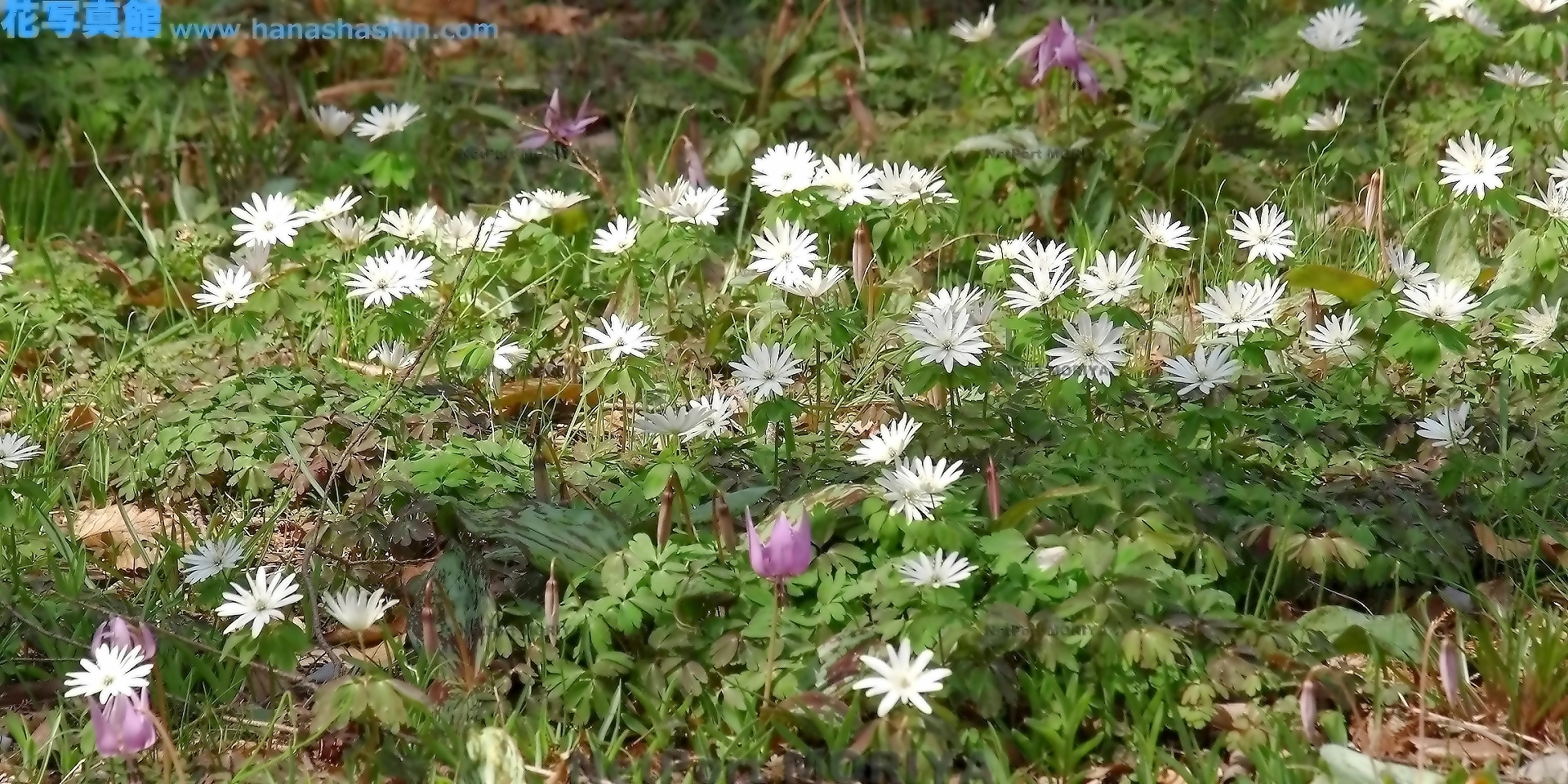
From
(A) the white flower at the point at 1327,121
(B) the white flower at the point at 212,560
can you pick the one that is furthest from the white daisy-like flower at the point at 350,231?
(A) the white flower at the point at 1327,121

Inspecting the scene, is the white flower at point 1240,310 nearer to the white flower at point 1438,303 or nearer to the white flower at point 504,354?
the white flower at point 1438,303

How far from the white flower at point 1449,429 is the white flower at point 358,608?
164cm

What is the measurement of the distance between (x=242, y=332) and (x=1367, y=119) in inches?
109

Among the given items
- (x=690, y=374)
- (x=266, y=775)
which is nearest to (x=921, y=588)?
(x=266, y=775)

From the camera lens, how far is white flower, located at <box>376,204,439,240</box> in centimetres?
335

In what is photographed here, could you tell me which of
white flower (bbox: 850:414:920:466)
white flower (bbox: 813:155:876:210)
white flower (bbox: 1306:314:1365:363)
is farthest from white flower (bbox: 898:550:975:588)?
white flower (bbox: 813:155:876:210)

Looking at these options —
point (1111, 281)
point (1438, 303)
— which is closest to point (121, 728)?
point (1111, 281)

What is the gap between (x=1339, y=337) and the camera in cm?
292

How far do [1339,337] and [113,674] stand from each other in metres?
2.08

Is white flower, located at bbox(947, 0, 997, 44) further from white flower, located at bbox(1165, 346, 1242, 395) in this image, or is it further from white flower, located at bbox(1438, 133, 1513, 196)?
white flower, located at bbox(1165, 346, 1242, 395)

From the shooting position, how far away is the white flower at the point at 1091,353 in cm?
259

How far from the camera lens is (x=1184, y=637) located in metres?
2.15

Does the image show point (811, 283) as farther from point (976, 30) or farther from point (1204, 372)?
point (976, 30)

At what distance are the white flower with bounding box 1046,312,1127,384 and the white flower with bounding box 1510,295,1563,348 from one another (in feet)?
2.61
